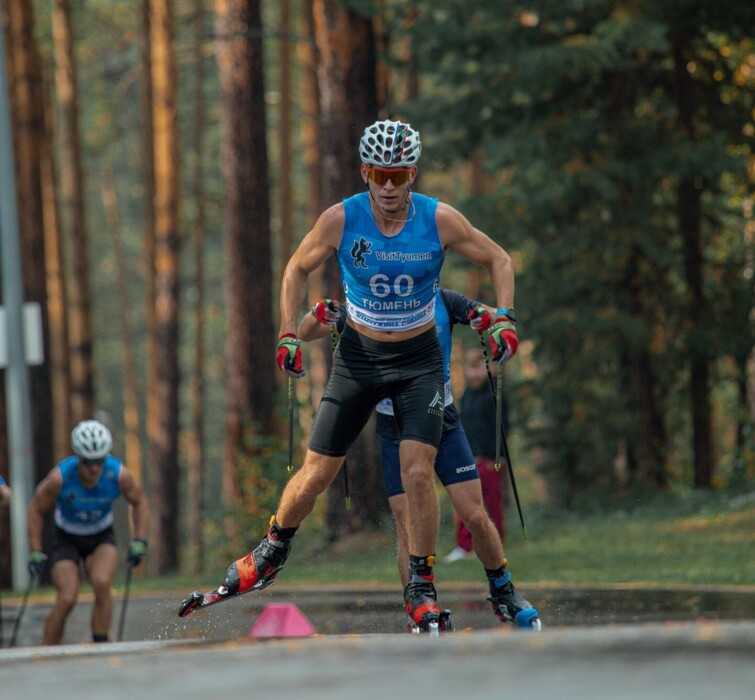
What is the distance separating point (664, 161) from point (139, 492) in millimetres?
11502

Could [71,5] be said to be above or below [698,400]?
above

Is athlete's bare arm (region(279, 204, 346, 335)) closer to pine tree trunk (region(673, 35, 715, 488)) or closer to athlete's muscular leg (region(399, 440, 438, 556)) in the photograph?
athlete's muscular leg (region(399, 440, 438, 556))

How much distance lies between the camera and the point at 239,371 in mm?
27484

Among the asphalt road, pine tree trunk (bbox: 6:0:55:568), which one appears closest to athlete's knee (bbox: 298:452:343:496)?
the asphalt road

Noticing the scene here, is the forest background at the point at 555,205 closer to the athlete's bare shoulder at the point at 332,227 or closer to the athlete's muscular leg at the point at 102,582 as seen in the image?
the athlete's muscular leg at the point at 102,582

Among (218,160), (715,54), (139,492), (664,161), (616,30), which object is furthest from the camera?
(218,160)

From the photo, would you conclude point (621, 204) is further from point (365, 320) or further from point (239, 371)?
point (365, 320)

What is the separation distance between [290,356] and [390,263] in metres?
0.67

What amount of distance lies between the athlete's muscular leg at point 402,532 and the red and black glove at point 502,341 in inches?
60.9

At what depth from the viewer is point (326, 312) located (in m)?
10.6

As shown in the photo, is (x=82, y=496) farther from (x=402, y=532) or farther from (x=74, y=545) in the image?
(x=402, y=532)

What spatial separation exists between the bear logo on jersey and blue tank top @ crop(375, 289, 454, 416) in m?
0.83

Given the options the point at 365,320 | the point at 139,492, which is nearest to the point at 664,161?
the point at 139,492

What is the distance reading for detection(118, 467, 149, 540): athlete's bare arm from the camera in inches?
610
